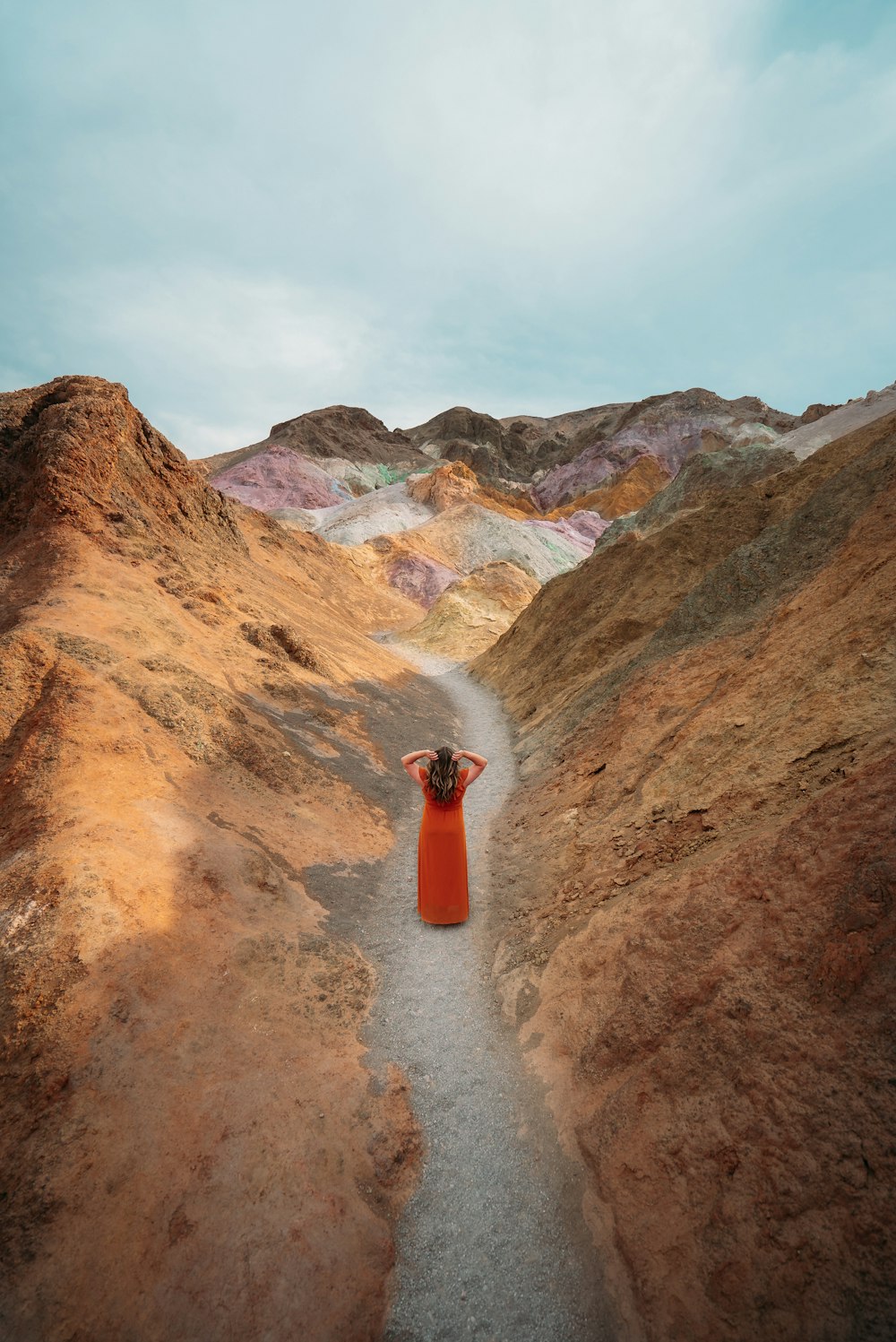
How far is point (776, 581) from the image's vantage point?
32.3 feet

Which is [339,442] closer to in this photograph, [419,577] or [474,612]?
[419,577]

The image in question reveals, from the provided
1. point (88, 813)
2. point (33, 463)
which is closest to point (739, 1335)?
point (88, 813)

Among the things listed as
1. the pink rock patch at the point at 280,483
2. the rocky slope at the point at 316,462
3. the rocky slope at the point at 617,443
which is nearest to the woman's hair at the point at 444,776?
the rocky slope at the point at 316,462

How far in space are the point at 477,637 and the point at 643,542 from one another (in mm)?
12112

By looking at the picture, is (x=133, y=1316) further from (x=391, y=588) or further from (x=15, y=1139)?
(x=391, y=588)

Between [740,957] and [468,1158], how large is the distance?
2.48 m

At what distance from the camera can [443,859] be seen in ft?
21.6

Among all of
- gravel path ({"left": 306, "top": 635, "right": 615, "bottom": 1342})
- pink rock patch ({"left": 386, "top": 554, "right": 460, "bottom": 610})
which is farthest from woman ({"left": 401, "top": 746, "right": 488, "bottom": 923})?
pink rock patch ({"left": 386, "top": 554, "right": 460, "bottom": 610})

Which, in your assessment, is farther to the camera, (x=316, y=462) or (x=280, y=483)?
(x=316, y=462)

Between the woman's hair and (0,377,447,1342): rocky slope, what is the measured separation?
1.93 m

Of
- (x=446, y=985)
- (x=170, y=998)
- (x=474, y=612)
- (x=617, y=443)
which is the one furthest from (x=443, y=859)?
(x=617, y=443)

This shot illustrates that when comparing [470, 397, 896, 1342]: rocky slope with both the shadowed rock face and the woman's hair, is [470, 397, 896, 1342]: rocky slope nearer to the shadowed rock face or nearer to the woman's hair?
the woman's hair

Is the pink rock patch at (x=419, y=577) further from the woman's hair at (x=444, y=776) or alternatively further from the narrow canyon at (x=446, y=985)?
the woman's hair at (x=444, y=776)

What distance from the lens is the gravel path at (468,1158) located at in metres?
3.40
